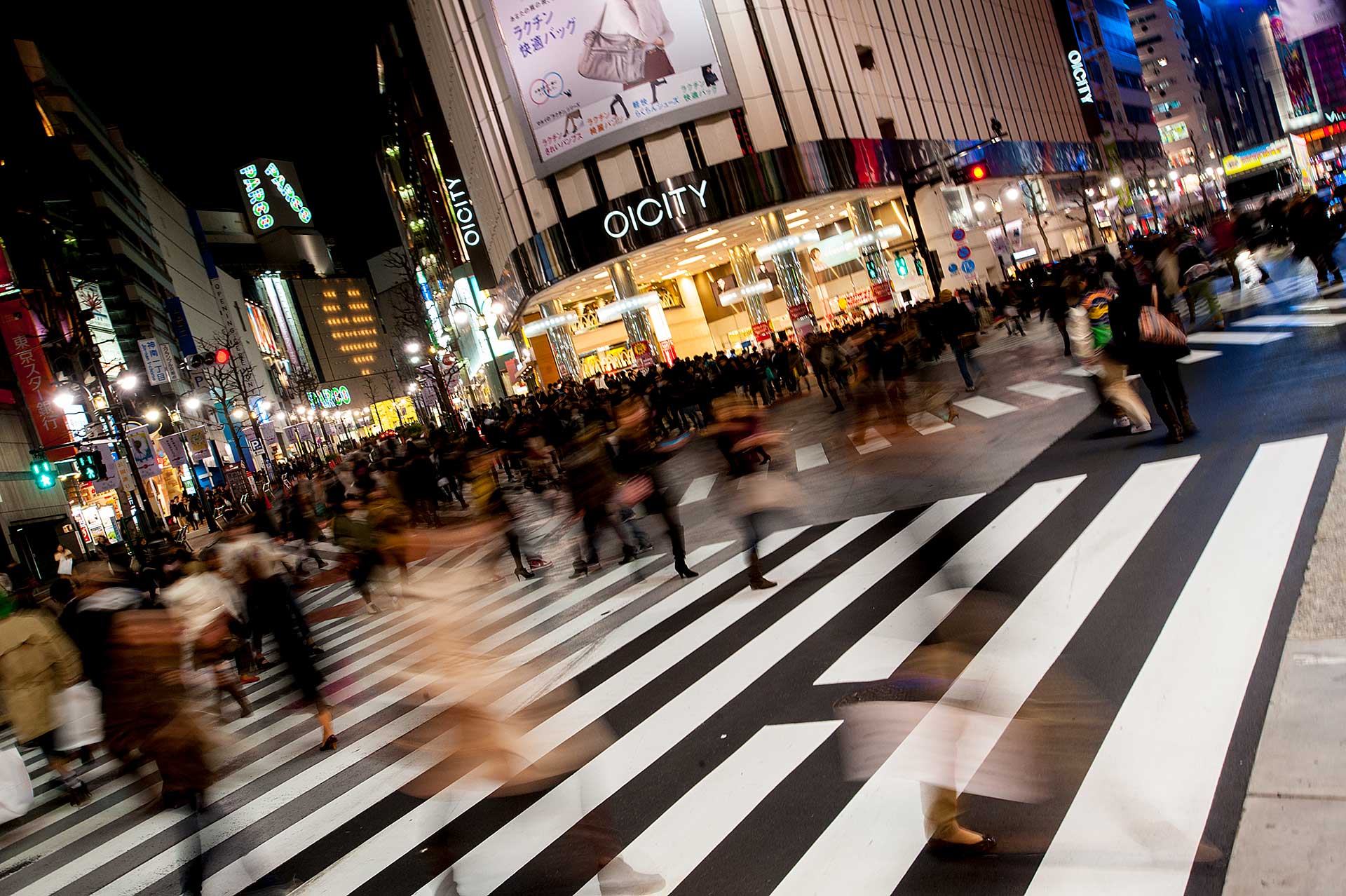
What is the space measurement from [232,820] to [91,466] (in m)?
25.2

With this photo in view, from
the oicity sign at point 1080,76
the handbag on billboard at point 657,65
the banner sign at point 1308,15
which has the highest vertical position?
the oicity sign at point 1080,76

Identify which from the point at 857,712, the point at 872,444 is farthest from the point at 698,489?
the point at 857,712

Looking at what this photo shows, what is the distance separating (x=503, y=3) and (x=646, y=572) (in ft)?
103

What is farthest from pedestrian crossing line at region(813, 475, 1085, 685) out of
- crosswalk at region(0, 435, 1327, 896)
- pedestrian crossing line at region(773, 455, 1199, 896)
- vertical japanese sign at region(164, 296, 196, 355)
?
vertical japanese sign at region(164, 296, 196, 355)

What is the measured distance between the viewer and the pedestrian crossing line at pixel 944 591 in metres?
4.42

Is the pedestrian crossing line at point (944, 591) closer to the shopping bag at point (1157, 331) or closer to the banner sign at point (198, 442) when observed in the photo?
the shopping bag at point (1157, 331)

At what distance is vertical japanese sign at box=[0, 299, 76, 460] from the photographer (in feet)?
96.8

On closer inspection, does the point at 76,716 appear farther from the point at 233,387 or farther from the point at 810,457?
the point at 233,387

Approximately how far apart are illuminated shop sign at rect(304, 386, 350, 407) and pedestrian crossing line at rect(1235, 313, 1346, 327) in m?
102

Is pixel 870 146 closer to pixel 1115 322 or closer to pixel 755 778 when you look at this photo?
pixel 1115 322

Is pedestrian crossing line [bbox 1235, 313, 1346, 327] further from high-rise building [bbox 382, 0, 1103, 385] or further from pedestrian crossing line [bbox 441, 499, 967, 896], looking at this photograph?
high-rise building [bbox 382, 0, 1103, 385]

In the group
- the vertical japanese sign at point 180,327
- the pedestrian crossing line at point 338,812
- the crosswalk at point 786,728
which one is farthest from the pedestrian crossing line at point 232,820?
the vertical japanese sign at point 180,327

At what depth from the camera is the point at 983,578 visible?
6.66 meters

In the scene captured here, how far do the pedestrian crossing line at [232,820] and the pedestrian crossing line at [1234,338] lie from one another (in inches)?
500
